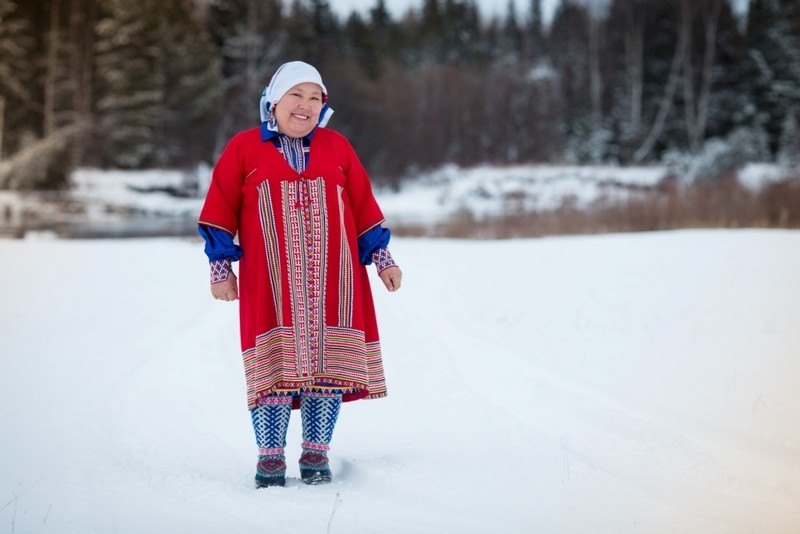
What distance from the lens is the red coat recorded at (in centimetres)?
288

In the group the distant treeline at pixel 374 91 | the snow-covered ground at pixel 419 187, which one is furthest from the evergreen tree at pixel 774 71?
the snow-covered ground at pixel 419 187

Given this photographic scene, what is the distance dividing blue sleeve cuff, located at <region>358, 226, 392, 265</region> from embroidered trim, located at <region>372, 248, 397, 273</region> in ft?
0.05

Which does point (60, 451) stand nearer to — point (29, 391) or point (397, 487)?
point (29, 391)

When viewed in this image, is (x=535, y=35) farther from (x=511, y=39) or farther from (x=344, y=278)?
(x=344, y=278)

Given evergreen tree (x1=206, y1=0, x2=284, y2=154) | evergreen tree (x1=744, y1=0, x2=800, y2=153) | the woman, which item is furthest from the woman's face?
evergreen tree (x1=744, y1=0, x2=800, y2=153)

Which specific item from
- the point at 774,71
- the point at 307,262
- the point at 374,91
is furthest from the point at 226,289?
the point at 374,91

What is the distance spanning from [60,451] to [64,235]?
15.6 m

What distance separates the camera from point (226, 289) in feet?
9.55

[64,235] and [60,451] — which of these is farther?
[64,235]

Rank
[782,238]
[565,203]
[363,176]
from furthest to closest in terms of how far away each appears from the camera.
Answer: [565,203], [782,238], [363,176]

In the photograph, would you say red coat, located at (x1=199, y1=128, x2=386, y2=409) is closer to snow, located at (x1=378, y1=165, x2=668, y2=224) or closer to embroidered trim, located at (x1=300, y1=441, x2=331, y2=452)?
embroidered trim, located at (x1=300, y1=441, x2=331, y2=452)

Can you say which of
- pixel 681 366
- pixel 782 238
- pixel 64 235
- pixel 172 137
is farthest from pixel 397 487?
pixel 172 137

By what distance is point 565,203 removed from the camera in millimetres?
14906

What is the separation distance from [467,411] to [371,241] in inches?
55.4
